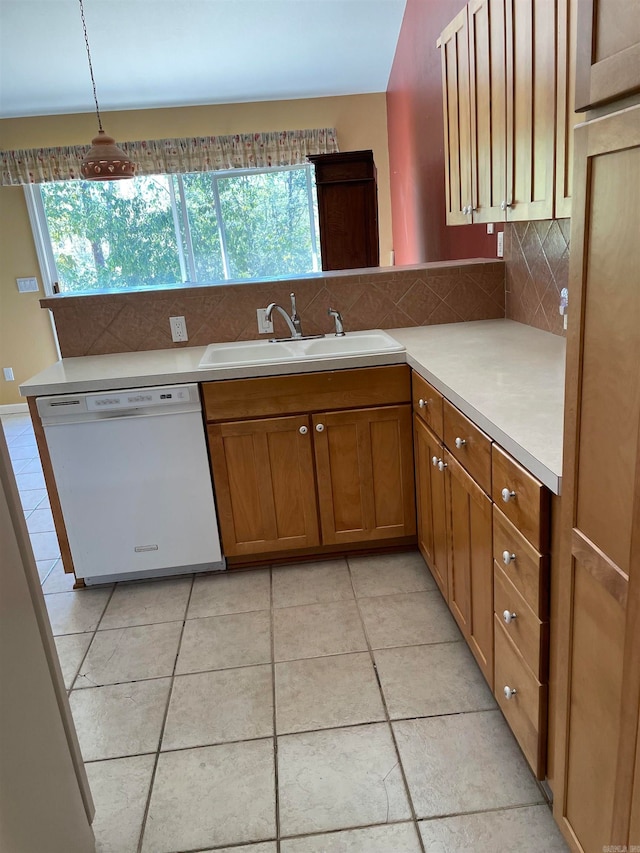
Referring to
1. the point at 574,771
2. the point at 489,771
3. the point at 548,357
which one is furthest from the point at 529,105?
the point at 489,771

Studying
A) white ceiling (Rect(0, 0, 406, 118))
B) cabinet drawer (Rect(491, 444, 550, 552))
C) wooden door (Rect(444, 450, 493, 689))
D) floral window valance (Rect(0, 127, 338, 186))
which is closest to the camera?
cabinet drawer (Rect(491, 444, 550, 552))

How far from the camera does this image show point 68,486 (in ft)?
7.97

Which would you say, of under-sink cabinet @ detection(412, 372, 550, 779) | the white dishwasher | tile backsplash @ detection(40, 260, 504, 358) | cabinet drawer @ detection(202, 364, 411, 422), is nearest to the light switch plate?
tile backsplash @ detection(40, 260, 504, 358)

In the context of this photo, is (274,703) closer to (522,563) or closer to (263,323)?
(522,563)

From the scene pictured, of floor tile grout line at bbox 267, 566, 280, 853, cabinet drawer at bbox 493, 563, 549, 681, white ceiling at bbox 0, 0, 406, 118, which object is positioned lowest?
floor tile grout line at bbox 267, 566, 280, 853

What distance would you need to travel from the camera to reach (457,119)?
91.1 inches

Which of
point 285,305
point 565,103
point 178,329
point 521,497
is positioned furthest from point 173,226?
point 521,497

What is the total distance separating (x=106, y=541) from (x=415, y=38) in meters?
3.90

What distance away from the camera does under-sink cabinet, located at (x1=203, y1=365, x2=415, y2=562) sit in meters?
2.39

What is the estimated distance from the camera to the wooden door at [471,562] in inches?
64.8

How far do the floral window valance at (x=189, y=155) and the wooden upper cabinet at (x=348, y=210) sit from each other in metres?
1.58

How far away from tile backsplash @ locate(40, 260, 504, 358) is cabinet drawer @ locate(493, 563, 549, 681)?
5.36ft

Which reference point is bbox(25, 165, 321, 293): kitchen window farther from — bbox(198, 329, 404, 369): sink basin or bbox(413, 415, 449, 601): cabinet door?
bbox(413, 415, 449, 601): cabinet door

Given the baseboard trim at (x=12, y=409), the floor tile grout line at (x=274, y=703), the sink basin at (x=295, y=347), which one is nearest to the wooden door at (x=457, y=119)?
the sink basin at (x=295, y=347)
